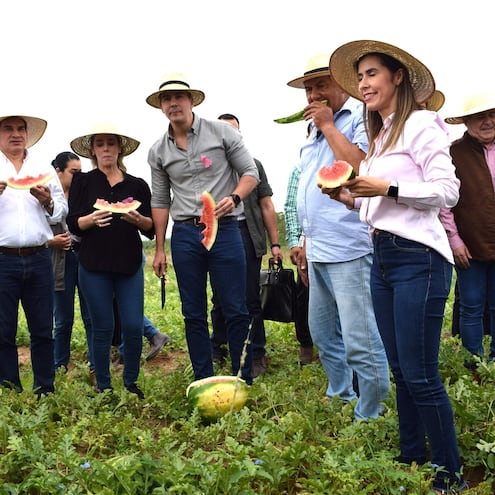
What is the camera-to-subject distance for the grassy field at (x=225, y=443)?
3.58 metres

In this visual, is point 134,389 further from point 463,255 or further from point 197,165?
point 463,255

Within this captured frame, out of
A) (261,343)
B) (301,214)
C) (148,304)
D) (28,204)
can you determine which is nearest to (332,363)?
(301,214)

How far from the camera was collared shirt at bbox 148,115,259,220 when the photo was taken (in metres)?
5.62

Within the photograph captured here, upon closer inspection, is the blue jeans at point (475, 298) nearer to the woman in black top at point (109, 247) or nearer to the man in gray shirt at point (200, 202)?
the man in gray shirt at point (200, 202)

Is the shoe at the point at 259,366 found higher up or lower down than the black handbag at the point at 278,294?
lower down

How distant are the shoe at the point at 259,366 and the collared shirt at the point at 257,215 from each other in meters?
1.08

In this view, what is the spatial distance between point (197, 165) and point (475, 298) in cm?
277

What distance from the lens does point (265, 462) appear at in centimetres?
377

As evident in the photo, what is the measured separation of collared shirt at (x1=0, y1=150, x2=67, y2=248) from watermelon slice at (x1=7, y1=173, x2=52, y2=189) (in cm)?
6

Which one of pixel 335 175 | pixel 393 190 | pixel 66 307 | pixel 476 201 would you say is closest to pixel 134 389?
pixel 66 307

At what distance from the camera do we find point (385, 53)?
3.62 meters

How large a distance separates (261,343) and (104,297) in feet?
6.45

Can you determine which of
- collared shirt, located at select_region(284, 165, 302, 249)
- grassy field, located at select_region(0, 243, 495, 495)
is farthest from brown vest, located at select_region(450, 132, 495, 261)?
collared shirt, located at select_region(284, 165, 302, 249)

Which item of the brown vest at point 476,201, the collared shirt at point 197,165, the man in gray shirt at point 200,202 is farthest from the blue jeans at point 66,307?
the brown vest at point 476,201
